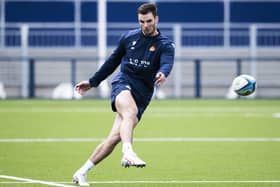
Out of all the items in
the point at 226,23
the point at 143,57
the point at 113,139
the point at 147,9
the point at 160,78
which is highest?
the point at 226,23

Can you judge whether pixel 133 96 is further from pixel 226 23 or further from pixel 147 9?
pixel 226 23

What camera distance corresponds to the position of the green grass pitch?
11.8 metres

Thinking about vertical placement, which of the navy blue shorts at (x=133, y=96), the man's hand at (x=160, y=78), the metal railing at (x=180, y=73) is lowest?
the metal railing at (x=180, y=73)

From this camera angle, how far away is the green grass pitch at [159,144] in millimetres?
11844

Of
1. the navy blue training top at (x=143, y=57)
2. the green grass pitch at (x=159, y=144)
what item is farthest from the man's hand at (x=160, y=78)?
the green grass pitch at (x=159, y=144)

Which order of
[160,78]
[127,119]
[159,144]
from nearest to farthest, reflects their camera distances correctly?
[160,78] < [127,119] < [159,144]

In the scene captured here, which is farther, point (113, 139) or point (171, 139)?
point (171, 139)

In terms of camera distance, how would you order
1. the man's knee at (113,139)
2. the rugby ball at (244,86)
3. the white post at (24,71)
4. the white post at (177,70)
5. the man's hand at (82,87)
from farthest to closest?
the white post at (177,70) < the white post at (24,71) < the rugby ball at (244,86) < the man's hand at (82,87) < the man's knee at (113,139)

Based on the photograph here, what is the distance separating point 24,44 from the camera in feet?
105

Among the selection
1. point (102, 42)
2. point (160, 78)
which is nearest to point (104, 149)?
point (160, 78)

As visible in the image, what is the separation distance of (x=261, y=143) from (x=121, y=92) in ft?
21.5

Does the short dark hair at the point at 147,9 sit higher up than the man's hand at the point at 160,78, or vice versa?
the short dark hair at the point at 147,9

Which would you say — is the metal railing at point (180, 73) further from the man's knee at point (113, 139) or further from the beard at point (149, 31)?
the man's knee at point (113, 139)

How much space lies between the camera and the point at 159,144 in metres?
16.7
